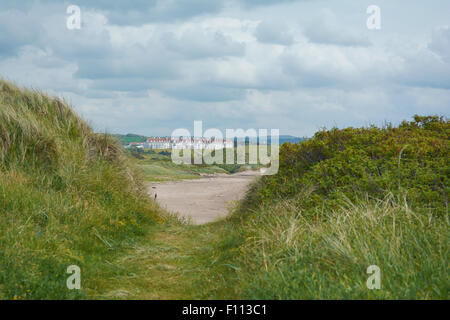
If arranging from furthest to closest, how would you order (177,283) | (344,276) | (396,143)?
(396,143)
(177,283)
(344,276)

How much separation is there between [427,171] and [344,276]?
432 centimetres

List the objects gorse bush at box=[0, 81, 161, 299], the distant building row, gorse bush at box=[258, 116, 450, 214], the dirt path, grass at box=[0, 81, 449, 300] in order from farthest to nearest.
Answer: the distant building row
the dirt path
gorse bush at box=[258, 116, 450, 214]
gorse bush at box=[0, 81, 161, 299]
grass at box=[0, 81, 449, 300]

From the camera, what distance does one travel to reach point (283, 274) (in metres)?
4.95

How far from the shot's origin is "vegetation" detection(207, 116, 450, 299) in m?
4.60

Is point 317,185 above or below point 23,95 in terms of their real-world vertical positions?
below

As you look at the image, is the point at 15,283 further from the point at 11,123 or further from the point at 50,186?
the point at 11,123

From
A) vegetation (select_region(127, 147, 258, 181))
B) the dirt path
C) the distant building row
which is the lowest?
the dirt path

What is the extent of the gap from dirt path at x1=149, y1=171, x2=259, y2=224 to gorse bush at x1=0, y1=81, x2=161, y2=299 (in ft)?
9.01

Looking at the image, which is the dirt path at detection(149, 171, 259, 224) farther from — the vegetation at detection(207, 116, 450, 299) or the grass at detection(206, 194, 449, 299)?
the grass at detection(206, 194, 449, 299)

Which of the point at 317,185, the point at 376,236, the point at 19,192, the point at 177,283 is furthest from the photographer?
the point at 317,185

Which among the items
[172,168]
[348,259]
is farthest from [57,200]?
[172,168]

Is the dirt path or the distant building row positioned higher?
the distant building row

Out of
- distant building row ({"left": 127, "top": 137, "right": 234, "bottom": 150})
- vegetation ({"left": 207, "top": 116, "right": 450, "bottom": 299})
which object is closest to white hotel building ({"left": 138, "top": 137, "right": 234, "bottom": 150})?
distant building row ({"left": 127, "top": 137, "right": 234, "bottom": 150})

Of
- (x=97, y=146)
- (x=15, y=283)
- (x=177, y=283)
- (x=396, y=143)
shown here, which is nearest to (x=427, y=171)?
(x=396, y=143)
